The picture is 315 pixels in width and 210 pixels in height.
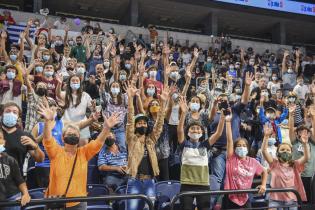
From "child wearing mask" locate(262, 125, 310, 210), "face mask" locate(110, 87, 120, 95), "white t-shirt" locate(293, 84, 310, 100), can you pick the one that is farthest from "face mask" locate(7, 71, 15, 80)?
"white t-shirt" locate(293, 84, 310, 100)

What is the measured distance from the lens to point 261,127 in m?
7.83

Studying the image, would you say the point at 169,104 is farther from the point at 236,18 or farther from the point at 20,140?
the point at 236,18

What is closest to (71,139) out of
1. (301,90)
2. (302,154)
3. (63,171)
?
(63,171)

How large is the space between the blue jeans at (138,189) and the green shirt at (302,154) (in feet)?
8.07

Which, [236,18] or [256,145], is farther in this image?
[236,18]

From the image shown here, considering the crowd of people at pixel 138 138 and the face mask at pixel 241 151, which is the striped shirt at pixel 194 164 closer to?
the crowd of people at pixel 138 138

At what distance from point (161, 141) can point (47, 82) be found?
7.81 ft

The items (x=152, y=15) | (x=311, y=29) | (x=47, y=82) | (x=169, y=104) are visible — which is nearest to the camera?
(x=169, y=104)

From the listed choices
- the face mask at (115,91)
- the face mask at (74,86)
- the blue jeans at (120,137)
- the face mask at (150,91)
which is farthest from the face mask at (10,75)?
the face mask at (150,91)

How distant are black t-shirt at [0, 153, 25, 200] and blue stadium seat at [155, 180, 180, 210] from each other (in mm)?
1901

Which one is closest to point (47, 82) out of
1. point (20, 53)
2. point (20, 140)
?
point (20, 53)

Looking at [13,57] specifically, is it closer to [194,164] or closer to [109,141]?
[109,141]

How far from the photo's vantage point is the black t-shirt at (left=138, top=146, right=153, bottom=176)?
4672mm

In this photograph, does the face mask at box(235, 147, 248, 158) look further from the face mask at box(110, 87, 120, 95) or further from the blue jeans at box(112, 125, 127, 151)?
the face mask at box(110, 87, 120, 95)
